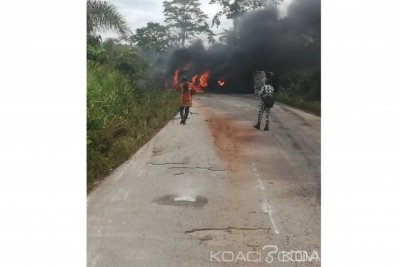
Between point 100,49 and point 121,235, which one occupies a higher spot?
point 100,49

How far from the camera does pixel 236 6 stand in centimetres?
699

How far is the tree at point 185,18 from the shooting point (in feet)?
22.8

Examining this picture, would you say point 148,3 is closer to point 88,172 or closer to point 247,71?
point 247,71

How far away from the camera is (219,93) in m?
8.05

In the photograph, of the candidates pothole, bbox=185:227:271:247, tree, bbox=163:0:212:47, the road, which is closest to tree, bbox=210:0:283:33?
tree, bbox=163:0:212:47

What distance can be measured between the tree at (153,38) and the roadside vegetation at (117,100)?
22 cm

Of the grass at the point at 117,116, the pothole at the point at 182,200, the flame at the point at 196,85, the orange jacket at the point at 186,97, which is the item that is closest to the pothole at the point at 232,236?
the pothole at the point at 182,200

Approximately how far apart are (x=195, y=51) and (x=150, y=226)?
3126mm

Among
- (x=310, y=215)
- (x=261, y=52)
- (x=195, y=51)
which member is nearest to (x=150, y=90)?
(x=195, y=51)

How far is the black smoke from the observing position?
6660mm

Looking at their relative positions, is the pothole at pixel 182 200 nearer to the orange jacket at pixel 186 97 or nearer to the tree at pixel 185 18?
the orange jacket at pixel 186 97

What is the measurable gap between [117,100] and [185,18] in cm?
201

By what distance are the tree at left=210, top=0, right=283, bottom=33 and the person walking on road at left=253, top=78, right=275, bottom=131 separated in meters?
1.16

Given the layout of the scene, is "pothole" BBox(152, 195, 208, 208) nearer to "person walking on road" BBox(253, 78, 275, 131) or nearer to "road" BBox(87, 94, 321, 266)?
"road" BBox(87, 94, 321, 266)
